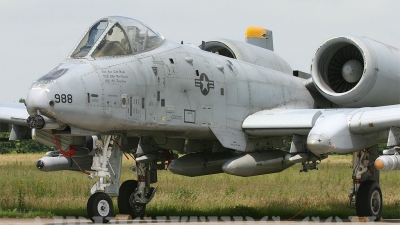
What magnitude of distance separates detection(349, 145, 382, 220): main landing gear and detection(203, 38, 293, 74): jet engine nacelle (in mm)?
3440

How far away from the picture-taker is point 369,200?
1762 centimetres

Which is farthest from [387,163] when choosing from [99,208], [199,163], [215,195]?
[215,195]

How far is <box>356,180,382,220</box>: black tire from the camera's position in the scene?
17.6 metres

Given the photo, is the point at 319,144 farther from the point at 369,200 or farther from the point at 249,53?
the point at 249,53

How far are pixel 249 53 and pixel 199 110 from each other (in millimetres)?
3690

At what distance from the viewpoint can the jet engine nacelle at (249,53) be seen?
19.7m

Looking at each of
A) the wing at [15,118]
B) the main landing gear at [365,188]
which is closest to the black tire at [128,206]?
the wing at [15,118]

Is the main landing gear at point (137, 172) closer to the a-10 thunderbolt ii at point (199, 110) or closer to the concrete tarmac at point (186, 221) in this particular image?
the a-10 thunderbolt ii at point (199, 110)

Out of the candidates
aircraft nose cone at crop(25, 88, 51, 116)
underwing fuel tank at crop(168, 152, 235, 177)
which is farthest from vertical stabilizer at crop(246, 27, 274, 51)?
aircraft nose cone at crop(25, 88, 51, 116)

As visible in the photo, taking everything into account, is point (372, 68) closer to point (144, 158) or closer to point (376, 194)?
point (376, 194)

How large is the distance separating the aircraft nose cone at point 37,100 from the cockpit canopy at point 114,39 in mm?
1531

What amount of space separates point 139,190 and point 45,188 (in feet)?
19.6

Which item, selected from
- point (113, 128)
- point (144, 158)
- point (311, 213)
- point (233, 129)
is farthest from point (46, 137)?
point (311, 213)

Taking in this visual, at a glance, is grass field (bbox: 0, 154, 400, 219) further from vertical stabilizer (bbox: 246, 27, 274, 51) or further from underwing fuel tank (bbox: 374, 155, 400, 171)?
vertical stabilizer (bbox: 246, 27, 274, 51)
